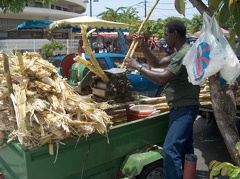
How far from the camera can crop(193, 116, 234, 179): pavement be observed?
4616mm

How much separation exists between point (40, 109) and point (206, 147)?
154 inches

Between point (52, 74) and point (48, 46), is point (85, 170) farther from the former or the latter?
point (48, 46)

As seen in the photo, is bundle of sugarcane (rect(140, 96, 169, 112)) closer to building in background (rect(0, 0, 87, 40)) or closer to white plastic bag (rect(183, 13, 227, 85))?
white plastic bag (rect(183, 13, 227, 85))

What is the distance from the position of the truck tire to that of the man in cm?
23

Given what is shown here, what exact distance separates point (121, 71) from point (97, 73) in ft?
0.96

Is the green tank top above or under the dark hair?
under

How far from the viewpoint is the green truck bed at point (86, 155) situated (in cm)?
245

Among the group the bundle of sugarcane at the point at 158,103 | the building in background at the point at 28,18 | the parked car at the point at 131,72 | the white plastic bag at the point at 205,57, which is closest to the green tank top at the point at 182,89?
the white plastic bag at the point at 205,57

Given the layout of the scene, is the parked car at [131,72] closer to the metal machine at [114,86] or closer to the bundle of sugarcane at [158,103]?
the bundle of sugarcane at [158,103]

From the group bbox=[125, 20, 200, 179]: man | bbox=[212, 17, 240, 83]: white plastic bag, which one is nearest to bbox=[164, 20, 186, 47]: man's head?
bbox=[125, 20, 200, 179]: man

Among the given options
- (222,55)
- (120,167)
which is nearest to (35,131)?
(120,167)

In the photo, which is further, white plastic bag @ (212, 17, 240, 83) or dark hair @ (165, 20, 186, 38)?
dark hair @ (165, 20, 186, 38)

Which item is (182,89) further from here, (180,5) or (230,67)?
(180,5)

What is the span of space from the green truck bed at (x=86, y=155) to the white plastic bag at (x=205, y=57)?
84 cm
